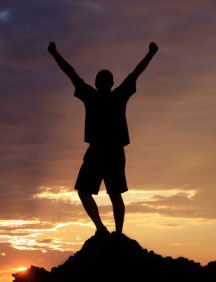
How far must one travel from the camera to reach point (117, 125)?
14719mm

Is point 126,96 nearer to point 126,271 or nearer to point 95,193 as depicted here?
point 95,193

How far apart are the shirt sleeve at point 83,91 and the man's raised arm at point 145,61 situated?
109 centimetres

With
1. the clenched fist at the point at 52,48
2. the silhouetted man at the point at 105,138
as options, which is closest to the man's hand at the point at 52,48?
the clenched fist at the point at 52,48

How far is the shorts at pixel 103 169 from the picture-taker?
1467 centimetres

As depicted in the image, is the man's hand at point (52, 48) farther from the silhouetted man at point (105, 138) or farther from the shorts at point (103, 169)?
the shorts at point (103, 169)

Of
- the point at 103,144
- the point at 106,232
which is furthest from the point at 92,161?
the point at 106,232

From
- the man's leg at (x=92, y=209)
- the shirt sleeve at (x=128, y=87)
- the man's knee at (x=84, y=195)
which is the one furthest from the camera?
the shirt sleeve at (x=128, y=87)

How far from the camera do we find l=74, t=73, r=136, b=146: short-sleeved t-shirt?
48.2ft

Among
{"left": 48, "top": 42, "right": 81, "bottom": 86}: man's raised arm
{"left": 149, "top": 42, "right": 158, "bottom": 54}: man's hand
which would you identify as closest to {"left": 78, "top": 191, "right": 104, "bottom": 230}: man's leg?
{"left": 48, "top": 42, "right": 81, "bottom": 86}: man's raised arm

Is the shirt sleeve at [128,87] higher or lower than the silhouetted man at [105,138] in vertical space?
higher

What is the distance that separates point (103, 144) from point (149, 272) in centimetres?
298

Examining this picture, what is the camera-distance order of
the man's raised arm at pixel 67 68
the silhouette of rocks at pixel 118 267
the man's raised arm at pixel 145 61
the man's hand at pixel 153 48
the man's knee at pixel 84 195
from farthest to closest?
the man's hand at pixel 153 48 < the man's raised arm at pixel 145 61 < the man's raised arm at pixel 67 68 < the man's knee at pixel 84 195 < the silhouette of rocks at pixel 118 267

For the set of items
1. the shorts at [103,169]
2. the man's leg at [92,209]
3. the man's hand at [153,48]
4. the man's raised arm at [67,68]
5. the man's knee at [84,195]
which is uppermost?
the man's hand at [153,48]

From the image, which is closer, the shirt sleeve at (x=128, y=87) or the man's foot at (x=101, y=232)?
the man's foot at (x=101, y=232)
